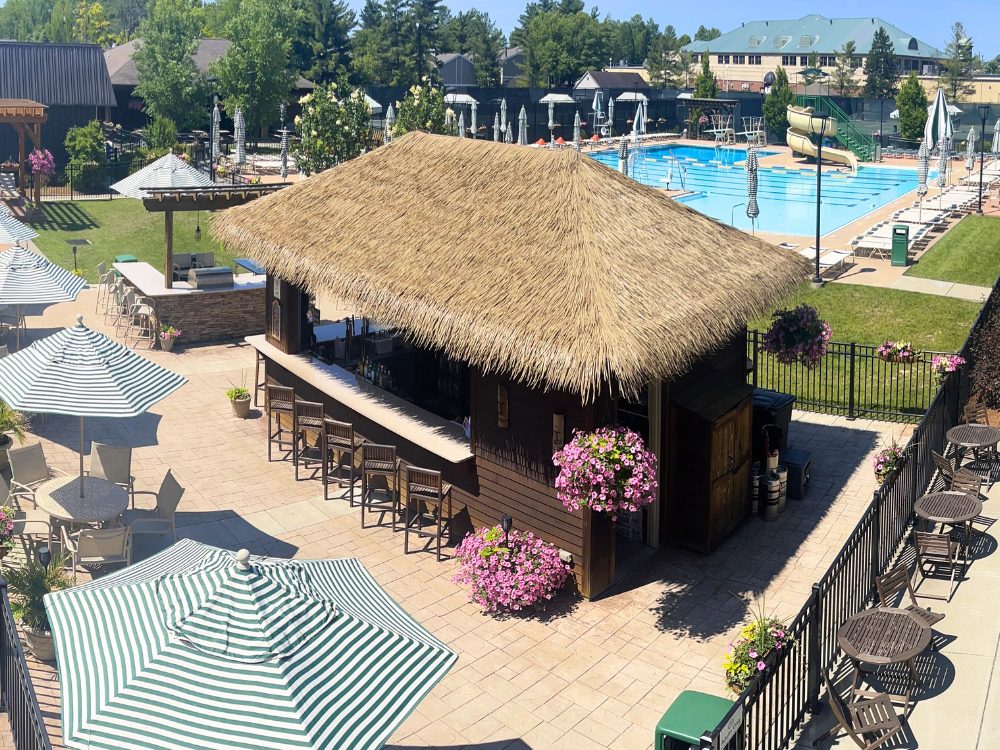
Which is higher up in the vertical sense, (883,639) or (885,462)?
(885,462)

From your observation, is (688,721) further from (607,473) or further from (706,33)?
(706,33)

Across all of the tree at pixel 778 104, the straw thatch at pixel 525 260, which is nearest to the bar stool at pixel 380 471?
the straw thatch at pixel 525 260

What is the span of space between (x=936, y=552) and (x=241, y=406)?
11.4 meters

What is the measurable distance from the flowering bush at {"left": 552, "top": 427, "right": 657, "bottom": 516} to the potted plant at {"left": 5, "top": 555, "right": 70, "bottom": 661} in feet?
17.6

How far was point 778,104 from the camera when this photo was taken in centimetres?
6531

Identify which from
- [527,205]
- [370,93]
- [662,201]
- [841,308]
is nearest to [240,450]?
[527,205]

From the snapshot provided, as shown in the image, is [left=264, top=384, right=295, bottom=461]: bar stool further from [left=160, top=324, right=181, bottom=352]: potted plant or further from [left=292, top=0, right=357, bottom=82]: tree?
[left=292, top=0, right=357, bottom=82]: tree

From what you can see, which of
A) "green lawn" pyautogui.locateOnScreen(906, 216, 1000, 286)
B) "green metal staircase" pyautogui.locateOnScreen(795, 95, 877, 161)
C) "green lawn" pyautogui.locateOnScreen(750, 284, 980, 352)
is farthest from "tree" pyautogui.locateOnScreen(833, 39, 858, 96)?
"green lawn" pyautogui.locateOnScreen(750, 284, 980, 352)

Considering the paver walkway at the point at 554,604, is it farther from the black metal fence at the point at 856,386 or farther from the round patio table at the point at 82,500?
the round patio table at the point at 82,500

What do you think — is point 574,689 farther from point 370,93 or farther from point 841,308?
point 370,93

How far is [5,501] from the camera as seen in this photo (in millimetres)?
14312

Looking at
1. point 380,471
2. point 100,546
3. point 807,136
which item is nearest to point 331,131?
point 380,471

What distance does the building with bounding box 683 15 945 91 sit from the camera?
99875mm

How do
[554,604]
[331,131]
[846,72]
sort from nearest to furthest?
[554,604], [331,131], [846,72]
